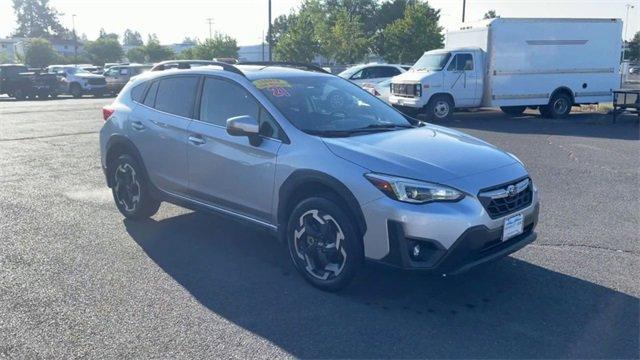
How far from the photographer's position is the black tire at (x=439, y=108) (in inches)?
678

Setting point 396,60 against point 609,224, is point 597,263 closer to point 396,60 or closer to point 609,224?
point 609,224

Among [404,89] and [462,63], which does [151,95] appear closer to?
[404,89]

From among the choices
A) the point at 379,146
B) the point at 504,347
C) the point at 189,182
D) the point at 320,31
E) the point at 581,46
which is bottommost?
the point at 504,347

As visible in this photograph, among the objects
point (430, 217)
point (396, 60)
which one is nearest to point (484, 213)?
point (430, 217)

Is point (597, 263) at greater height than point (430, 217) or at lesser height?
lesser

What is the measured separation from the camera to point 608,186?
849cm

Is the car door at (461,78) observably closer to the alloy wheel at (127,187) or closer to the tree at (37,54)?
the alloy wheel at (127,187)

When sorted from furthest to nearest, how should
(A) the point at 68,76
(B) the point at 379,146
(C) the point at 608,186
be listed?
1. (A) the point at 68,76
2. (C) the point at 608,186
3. (B) the point at 379,146

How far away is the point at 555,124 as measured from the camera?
54.9 ft

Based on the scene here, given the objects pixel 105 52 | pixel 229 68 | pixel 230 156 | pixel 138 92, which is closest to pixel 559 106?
pixel 138 92

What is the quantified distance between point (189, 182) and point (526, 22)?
14766 millimetres

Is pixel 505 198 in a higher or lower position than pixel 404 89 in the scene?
lower

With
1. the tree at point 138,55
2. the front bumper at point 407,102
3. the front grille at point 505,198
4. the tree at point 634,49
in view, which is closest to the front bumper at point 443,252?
the front grille at point 505,198

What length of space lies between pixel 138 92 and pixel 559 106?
49.2 feet
